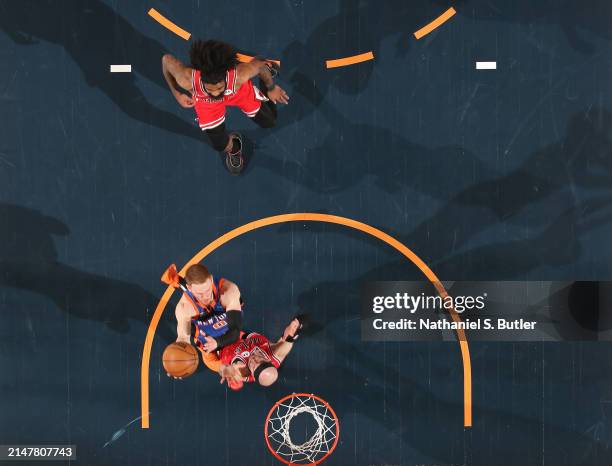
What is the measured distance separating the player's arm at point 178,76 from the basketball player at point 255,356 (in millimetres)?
3690

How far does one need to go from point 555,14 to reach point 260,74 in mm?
4799

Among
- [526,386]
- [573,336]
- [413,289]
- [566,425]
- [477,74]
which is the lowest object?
[566,425]

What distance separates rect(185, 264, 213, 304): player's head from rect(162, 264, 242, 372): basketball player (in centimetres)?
2

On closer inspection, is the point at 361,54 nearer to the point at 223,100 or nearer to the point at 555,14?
the point at 223,100

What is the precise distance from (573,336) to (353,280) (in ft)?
11.7

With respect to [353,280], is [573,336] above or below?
below

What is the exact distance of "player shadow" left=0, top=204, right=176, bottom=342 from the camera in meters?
9.39

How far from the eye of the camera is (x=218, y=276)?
9.35 m

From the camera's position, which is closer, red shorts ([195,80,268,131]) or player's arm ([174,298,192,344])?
red shorts ([195,80,268,131])

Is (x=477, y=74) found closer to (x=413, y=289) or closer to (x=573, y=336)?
(x=413, y=289)

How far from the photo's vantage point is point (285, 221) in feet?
30.8

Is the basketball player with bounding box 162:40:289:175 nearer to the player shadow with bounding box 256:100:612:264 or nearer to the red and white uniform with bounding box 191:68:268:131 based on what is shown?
the red and white uniform with bounding box 191:68:268:131

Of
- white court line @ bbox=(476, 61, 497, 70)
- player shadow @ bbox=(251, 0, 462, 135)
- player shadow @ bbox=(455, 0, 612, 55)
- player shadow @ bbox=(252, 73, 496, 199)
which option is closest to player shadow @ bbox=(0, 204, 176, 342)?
player shadow @ bbox=(252, 73, 496, 199)

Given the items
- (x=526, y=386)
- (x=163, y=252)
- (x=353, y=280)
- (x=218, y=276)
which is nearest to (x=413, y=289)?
(x=353, y=280)
